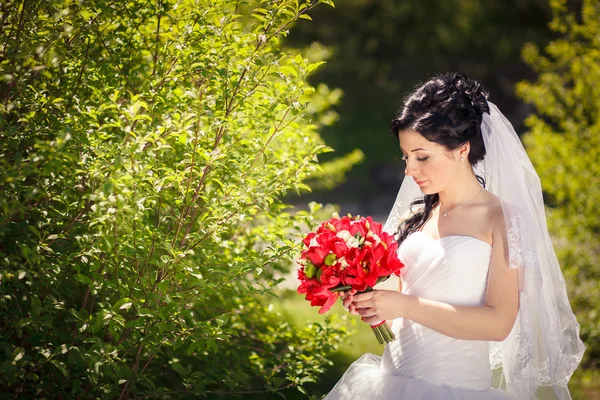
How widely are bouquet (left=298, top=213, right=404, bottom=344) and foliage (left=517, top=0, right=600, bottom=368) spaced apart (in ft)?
15.1

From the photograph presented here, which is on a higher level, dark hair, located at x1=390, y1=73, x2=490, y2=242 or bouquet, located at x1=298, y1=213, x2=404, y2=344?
dark hair, located at x1=390, y1=73, x2=490, y2=242

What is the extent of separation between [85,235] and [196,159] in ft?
1.94

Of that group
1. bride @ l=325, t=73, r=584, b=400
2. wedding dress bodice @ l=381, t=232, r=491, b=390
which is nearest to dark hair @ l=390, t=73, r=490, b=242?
bride @ l=325, t=73, r=584, b=400

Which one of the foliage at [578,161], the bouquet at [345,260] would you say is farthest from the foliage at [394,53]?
the bouquet at [345,260]

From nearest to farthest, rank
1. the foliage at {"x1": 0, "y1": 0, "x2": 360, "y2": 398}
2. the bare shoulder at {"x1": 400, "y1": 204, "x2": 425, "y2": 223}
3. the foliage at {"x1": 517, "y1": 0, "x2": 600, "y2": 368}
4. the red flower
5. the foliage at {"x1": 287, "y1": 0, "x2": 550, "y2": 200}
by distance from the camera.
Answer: the red flower
the foliage at {"x1": 0, "y1": 0, "x2": 360, "y2": 398}
the bare shoulder at {"x1": 400, "y1": 204, "x2": 425, "y2": 223}
the foliage at {"x1": 517, "y1": 0, "x2": 600, "y2": 368}
the foliage at {"x1": 287, "y1": 0, "x2": 550, "y2": 200}

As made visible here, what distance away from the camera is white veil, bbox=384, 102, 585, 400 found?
2725mm

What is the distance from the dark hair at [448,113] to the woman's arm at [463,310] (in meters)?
0.51

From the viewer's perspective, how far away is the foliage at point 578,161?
665 centimetres

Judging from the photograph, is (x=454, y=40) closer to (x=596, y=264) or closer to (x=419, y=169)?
(x=596, y=264)

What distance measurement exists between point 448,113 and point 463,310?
0.81 meters

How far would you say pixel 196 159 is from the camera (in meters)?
3.03

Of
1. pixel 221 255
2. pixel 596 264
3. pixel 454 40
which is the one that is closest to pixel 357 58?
pixel 454 40

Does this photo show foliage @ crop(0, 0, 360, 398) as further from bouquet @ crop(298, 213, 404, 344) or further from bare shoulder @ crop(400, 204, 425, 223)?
bare shoulder @ crop(400, 204, 425, 223)

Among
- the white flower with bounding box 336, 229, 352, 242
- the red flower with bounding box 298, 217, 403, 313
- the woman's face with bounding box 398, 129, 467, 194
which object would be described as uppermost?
the woman's face with bounding box 398, 129, 467, 194
